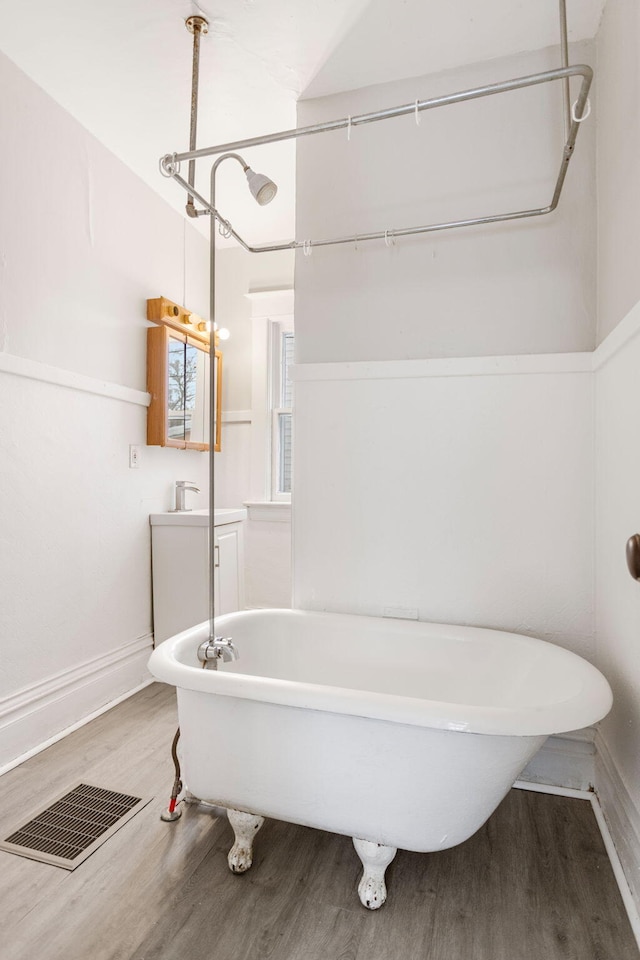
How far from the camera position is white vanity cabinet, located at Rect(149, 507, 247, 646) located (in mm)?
2717

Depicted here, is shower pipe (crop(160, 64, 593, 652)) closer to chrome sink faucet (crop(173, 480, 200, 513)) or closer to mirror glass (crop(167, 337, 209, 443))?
mirror glass (crop(167, 337, 209, 443))

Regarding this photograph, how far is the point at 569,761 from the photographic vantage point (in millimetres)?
1768

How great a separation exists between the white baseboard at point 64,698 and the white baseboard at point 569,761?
1.72 m

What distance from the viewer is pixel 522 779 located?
181 cm

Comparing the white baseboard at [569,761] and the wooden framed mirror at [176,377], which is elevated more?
the wooden framed mirror at [176,377]

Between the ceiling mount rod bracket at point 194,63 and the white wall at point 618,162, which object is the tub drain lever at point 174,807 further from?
the white wall at point 618,162

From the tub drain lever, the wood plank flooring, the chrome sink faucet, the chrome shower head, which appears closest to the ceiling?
the chrome shower head

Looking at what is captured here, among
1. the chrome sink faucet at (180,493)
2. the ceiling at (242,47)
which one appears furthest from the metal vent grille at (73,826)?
the ceiling at (242,47)

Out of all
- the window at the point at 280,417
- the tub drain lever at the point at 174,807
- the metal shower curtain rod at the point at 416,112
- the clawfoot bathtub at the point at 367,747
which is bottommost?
the tub drain lever at the point at 174,807

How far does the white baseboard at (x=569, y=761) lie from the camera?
1756 mm

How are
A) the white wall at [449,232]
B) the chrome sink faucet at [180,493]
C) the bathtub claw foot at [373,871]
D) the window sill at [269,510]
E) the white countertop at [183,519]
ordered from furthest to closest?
the window sill at [269,510]
the chrome sink faucet at [180,493]
the white countertop at [183,519]
the white wall at [449,232]
the bathtub claw foot at [373,871]

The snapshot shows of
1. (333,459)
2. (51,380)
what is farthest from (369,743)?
(51,380)

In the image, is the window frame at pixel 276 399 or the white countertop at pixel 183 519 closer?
the white countertop at pixel 183 519

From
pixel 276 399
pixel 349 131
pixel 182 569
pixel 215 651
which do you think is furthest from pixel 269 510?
pixel 349 131
